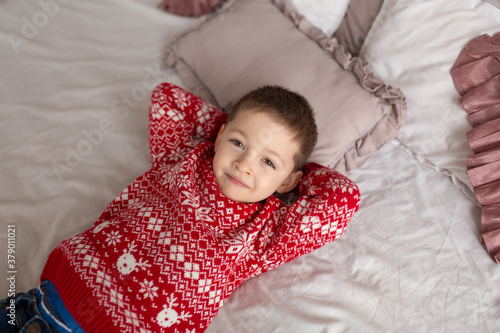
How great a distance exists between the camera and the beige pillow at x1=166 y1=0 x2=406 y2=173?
1.17 m

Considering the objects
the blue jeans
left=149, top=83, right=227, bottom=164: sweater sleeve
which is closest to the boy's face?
left=149, top=83, right=227, bottom=164: sweater sleeve

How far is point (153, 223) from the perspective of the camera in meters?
0.95

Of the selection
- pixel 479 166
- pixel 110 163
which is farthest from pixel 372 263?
pixel 110 163

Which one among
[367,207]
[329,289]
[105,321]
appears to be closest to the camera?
[105,321]

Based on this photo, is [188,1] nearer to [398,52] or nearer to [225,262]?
[398,52]

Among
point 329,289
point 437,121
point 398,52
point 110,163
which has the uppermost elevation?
point 398,52

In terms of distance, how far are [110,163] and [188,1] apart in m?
0.76

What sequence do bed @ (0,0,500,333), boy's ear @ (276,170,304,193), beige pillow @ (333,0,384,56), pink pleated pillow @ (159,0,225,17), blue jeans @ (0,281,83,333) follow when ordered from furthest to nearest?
1. pink pleated pillow @ (159,0,225,17)
2. beige pillow @ (333,0,384,56)
3. boy's ear @ (276,170,304,193)
4. bed @ (0,0,500,333)
5. blue jeans @ (0,281,83,333)

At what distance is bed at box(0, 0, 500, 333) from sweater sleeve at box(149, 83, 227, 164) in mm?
95

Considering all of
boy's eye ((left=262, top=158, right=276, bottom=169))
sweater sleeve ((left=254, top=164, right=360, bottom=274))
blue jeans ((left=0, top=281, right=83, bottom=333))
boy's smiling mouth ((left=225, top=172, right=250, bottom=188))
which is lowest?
blue jeans ((left=0, top=281, right=83, bottom=333))

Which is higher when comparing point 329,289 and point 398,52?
point 398,52

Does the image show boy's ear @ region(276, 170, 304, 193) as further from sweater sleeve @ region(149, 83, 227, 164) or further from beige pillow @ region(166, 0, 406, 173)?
sweater sleeve @ region(149, 83, 227, 164)

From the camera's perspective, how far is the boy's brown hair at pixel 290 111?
100 cm

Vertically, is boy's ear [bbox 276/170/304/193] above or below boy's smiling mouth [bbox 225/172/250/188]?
below
